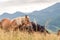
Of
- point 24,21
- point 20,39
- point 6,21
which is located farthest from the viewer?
point 6,21

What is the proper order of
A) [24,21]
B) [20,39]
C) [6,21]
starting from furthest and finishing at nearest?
[6,21] < [24,21] < [20,39]

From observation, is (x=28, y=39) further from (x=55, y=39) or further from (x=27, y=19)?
(x=27, y=19)

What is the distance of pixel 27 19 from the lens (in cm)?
870

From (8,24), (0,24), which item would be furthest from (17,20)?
(0,24)

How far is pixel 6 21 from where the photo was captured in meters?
9.28

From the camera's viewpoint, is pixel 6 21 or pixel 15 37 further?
pixel 6 21

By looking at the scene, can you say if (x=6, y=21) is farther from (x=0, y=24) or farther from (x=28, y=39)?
(x=28, y=39)

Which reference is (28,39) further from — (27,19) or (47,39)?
(27,19)

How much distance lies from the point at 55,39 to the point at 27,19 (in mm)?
4518

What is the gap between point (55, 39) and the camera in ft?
13.9

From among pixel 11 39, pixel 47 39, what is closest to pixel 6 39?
pixel 11 39

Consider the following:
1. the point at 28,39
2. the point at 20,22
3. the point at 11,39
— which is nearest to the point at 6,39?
the point at 11,39

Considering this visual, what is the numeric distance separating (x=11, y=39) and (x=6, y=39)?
4.0 inches

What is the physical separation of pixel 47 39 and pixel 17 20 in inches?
192
